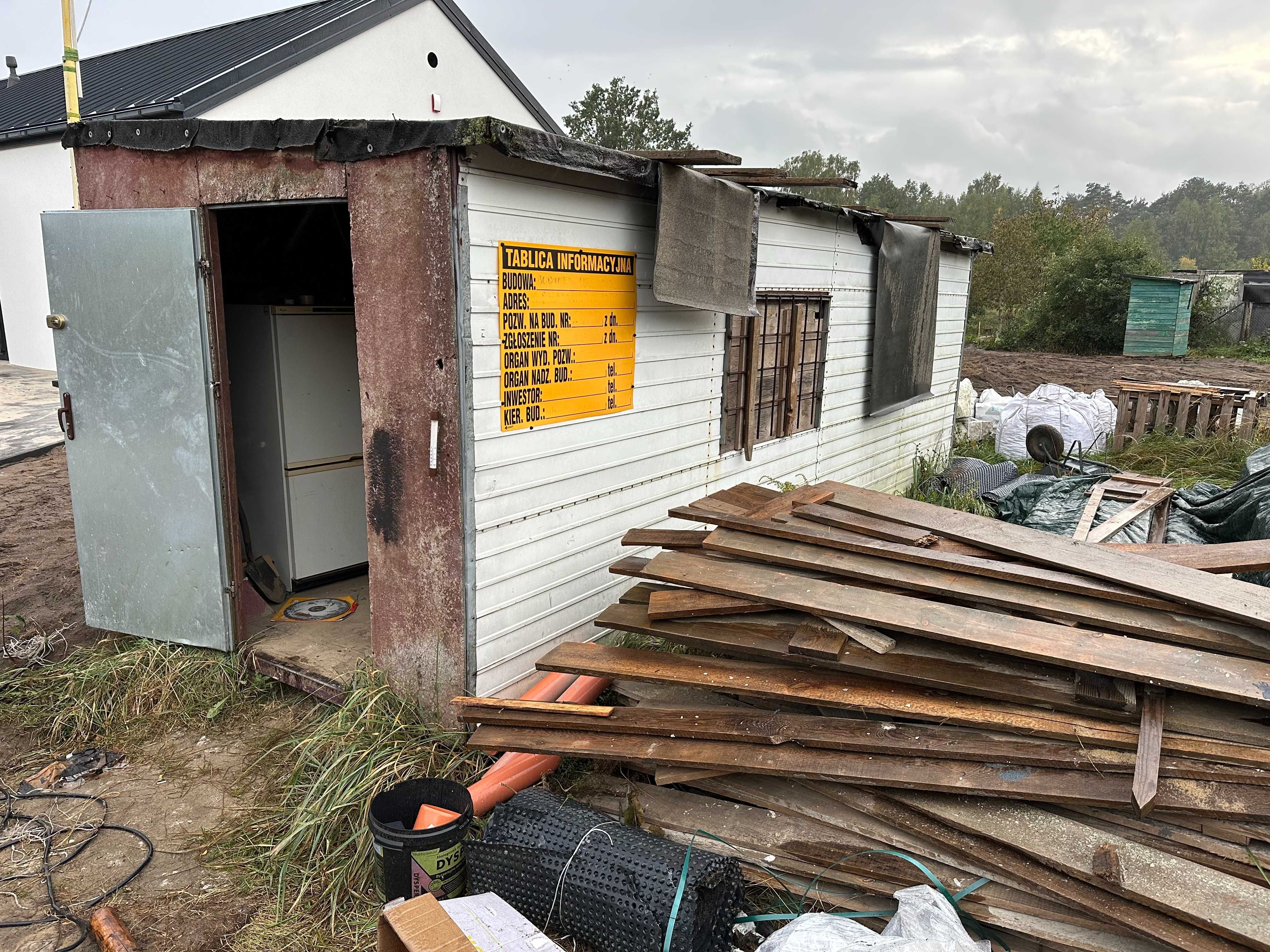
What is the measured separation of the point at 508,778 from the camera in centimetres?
378

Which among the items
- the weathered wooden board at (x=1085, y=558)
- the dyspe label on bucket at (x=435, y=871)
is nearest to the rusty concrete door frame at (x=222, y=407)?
the dyspe label on bucket at (x=435, y=871)

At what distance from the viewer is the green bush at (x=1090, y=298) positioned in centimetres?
2412

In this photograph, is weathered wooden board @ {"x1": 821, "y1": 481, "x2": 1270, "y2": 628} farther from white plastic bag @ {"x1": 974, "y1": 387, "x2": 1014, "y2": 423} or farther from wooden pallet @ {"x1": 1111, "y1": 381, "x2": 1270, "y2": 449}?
wooden pallet @ {"x1": 1111, "y1": 381, "x2": 1270, "y2": 449}

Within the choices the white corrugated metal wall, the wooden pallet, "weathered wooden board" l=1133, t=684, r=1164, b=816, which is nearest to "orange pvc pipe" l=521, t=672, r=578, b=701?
the white corrugated metal wall

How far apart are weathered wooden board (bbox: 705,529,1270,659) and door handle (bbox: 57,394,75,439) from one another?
3.87 meters

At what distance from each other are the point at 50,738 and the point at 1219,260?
3425 inches

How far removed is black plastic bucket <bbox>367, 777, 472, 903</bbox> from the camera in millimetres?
3205

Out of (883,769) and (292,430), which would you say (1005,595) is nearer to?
(883,769)

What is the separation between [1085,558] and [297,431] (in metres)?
4.63

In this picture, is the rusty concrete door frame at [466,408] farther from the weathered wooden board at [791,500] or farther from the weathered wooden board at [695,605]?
the weathered wooden board at [791,500]

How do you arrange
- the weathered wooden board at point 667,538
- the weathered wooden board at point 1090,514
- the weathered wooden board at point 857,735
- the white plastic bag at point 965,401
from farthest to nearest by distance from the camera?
the white plastic bag at point 965,401
the weathered wooden board at point 1090,514
the weathered wooden board at point 667,538
the weathered wooden board at point 857,735

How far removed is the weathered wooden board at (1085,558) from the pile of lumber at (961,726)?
0.06 feet

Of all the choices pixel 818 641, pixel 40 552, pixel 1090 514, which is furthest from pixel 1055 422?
pixel 40 552

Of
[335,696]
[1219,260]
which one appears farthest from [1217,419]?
[1219,260]
